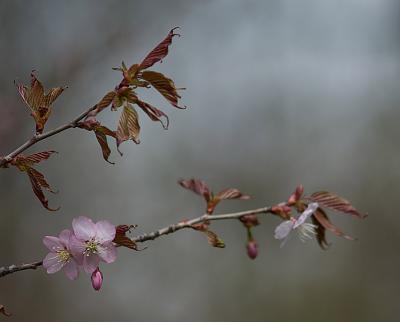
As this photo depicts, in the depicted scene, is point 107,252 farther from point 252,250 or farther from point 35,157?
point 252,250

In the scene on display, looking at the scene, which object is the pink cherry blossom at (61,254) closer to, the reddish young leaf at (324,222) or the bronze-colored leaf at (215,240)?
the bronze-colored leaf at (215,240)

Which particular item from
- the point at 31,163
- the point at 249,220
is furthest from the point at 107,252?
the point at 249,220

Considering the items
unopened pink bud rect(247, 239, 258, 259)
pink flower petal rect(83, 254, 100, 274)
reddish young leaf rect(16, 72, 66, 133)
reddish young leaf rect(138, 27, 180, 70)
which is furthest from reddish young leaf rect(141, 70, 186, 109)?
unopened pink bud rect(247, 239, 258, 259)

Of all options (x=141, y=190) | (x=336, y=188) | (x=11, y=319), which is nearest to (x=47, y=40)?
(x=11, y=319)

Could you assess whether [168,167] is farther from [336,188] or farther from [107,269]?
[336,188]

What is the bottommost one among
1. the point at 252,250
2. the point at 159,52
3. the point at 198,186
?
the point at 252,250
